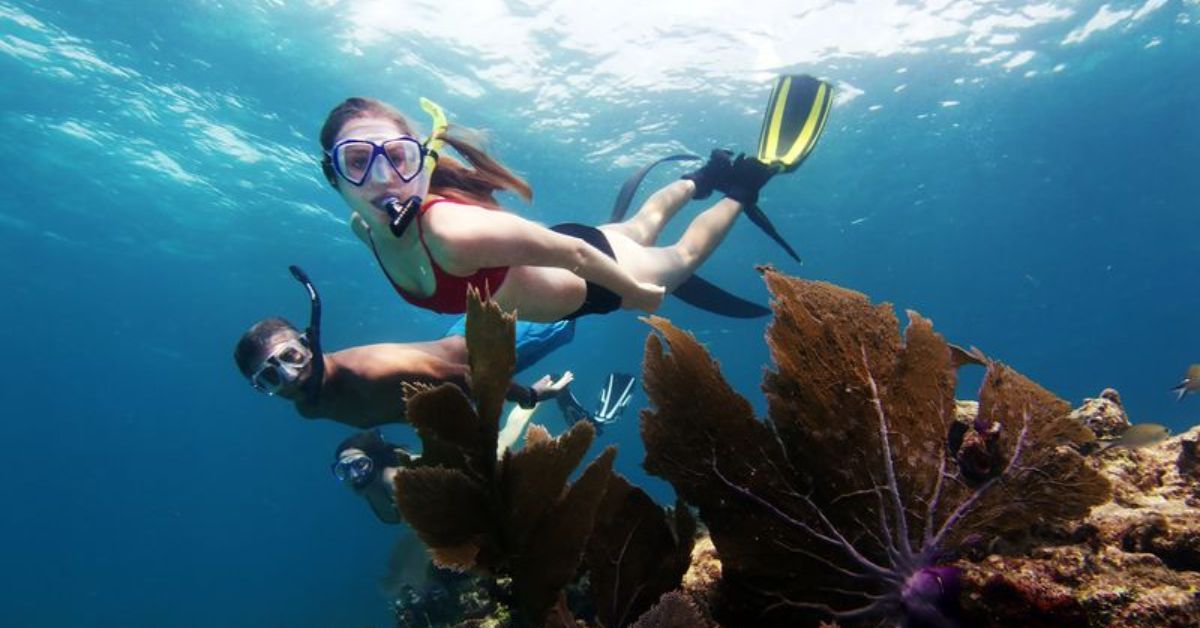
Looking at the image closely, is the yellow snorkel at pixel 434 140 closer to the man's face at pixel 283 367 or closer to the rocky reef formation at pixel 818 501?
the rocky reef formation at pixel 818 501

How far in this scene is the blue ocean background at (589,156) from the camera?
16.7 metres

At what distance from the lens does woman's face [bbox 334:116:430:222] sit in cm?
335

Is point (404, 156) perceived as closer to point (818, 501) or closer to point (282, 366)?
point (282, 366)

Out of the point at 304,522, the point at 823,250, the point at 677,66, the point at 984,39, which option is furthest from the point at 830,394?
the point at 304,522

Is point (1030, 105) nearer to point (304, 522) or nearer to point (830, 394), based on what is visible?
point (830, 394)

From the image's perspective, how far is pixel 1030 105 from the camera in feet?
72.4

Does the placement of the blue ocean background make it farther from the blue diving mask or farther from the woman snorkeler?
the blue diving mask

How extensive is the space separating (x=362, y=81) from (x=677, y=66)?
9.96 meters

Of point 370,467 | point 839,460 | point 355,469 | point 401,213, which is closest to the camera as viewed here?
point 839,460

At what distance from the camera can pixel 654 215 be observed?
6168mm

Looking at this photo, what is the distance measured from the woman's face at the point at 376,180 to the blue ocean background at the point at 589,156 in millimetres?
3279

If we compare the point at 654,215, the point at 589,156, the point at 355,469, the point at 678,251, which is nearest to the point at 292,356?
the point at 355,469

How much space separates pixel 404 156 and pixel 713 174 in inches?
153

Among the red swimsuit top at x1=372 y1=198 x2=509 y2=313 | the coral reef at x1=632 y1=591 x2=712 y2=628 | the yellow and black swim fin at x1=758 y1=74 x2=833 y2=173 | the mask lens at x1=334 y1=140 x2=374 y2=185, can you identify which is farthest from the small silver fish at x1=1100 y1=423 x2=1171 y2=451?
the mask lens at x1=334 y1=140 x2=374 y2=185
